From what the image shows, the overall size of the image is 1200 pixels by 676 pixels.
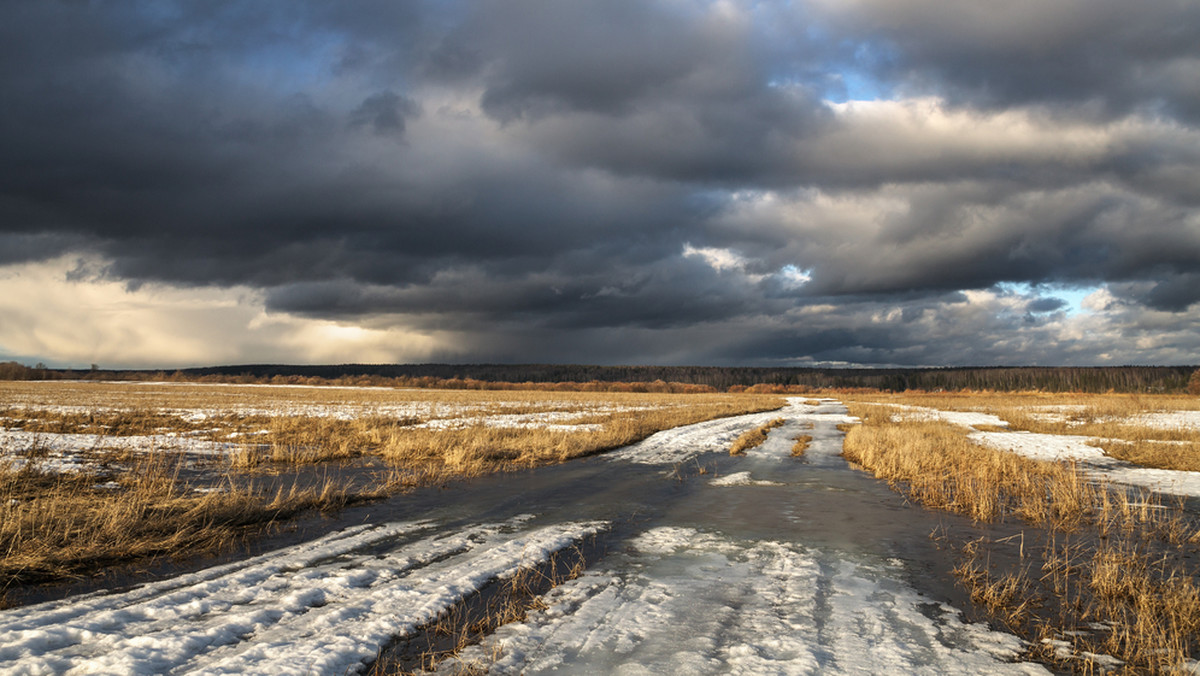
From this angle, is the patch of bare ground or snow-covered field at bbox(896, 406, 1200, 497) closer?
the patch of bare ground

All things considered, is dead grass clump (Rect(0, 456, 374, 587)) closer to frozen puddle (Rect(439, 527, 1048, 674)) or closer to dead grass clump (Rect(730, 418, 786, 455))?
frozen puddle (Rect(439, 527, 1048, 674))

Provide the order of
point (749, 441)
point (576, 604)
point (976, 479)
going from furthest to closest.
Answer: point (749, 441), point (976, 479), point (576, 604)

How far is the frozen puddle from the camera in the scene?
563cm

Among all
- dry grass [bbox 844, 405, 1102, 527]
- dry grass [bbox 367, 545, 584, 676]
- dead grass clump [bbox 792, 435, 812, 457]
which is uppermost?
dry grass [bbox 367, 545, 584, 676]

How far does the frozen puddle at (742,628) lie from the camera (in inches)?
222

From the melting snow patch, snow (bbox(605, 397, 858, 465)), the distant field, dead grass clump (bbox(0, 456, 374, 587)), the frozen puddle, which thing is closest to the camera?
the frozen puddle

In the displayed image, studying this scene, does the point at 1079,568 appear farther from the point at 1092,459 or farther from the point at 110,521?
the point at 1092,459

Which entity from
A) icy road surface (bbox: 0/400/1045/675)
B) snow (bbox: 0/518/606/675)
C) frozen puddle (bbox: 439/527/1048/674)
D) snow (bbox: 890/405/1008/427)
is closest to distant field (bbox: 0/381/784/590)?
icy road surface (bbox: 0/400/1045/675)

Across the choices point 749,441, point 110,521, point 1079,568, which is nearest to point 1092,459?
point 749,441

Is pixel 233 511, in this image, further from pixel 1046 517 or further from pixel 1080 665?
pixel 1046 517

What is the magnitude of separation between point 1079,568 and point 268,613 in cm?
1132

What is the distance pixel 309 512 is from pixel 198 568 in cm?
411

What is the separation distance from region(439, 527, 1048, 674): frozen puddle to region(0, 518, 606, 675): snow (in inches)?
49.4

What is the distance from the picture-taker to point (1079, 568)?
357 inches
